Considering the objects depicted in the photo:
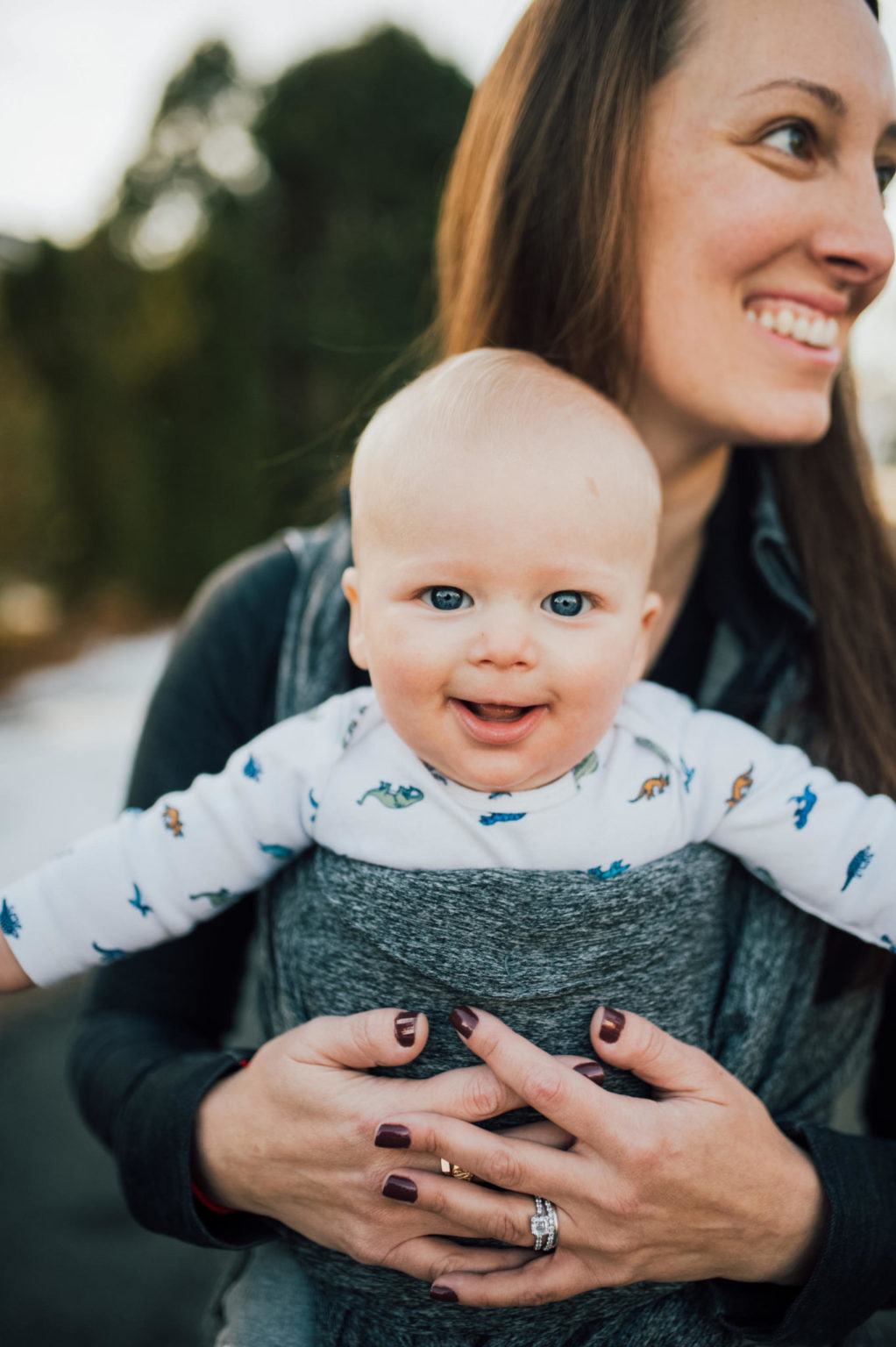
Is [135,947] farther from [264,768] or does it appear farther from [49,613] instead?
[49,613]

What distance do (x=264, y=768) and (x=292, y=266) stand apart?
8.95 meters

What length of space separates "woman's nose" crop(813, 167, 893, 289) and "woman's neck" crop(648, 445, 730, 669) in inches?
14.2

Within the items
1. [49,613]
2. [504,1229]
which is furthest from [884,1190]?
[49,613]

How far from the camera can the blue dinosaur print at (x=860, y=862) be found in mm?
1230

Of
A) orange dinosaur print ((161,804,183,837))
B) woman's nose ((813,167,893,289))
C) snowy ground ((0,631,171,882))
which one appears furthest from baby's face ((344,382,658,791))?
snowy ground ((0,631,171,882))

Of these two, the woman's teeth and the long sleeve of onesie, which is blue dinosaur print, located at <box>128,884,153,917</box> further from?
the woman's teeth

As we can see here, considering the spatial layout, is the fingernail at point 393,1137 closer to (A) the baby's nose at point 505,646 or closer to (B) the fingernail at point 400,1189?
(B) the fingernail at point 400,1189

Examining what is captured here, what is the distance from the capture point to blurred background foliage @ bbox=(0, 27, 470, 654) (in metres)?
7.59

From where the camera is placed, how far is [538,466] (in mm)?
1133

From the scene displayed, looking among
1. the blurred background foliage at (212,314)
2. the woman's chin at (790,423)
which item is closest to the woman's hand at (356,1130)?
the woman's chin at (790,423)

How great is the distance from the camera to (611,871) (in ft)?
3.93

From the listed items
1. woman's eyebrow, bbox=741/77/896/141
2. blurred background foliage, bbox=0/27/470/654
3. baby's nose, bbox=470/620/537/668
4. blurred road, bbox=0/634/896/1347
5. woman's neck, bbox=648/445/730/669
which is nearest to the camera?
baby's nose, bbox=470/620/537/668

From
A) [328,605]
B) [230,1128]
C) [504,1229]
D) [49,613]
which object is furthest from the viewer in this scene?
[49,613]

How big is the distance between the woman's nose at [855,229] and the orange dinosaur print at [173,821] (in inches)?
49.4
